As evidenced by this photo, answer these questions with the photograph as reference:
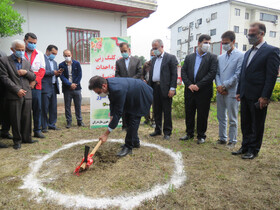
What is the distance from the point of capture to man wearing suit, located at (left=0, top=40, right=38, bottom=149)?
12.8 ft

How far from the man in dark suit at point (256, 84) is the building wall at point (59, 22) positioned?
696cm

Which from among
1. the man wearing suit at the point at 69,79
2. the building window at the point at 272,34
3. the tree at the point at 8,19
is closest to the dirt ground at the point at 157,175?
the man wearing suit at the point at 69,79

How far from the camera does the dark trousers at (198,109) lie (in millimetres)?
4336

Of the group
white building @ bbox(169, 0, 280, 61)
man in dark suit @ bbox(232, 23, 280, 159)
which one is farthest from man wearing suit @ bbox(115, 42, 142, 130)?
white building @ bbox(169, 0, 280, 61)

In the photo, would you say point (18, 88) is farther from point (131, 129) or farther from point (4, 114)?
point (131, 129)

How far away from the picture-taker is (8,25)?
20.0ft

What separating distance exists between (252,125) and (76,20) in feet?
26.3

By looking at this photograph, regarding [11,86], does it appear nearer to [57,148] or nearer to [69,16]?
[57,148]

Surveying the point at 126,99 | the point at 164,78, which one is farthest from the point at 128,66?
the point at 126,99

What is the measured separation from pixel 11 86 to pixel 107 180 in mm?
2668

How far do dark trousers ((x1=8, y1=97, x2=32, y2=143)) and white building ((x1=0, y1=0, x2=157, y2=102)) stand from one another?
4675 mm

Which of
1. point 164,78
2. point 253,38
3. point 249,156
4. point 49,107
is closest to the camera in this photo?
point 253,38

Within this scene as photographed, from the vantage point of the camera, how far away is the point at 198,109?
14.4 ft

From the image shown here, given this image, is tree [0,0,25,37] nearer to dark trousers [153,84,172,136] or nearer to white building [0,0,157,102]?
white building [0,0,157,102]
